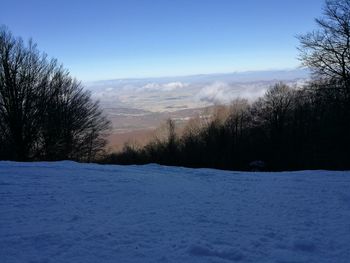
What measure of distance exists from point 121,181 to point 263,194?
3966 millimetres

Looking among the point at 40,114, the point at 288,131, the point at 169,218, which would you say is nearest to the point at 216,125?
the point at 288,131

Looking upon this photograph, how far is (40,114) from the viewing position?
33.8 meters

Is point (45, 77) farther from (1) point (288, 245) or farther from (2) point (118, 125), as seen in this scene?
(2) point (118, 125)

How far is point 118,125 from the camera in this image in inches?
5463

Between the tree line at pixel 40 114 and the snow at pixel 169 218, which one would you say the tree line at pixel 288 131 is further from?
the snow at pixel 169 218

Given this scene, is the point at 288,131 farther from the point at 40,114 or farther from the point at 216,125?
the point at 40,114

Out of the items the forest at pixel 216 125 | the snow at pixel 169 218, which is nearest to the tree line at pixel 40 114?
the forest at pixel 216 125

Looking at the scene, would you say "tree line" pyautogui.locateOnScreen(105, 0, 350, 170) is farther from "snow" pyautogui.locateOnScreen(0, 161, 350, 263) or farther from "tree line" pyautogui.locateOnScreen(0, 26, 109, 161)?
"snow" pyautogui.locateOnScreen(0, 161, 350, 263)

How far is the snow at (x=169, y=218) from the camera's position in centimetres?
564

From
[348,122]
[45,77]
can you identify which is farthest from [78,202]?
[45,77]

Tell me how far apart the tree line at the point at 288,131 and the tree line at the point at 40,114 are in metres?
4.51

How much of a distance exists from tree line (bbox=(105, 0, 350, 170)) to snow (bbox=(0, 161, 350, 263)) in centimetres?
1689

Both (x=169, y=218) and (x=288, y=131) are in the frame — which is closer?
(x=169, y=218)

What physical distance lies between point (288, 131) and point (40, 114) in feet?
86.8
